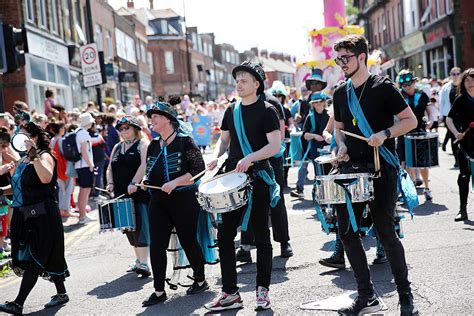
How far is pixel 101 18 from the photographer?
38.0 metres

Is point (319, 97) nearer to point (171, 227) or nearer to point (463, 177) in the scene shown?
point (463, 177)

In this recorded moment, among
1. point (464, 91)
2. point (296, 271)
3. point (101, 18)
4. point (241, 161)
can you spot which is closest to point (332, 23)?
point (464, 91)

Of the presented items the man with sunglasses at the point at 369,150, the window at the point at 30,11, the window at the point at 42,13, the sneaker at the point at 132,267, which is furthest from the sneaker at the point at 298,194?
the window at the point at 42,13

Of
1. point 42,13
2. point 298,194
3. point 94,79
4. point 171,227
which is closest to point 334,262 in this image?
point 171,227

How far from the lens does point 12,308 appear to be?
6.77 m

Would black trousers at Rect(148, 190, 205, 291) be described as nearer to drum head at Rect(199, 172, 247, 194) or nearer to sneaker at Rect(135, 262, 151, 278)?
drum head at Rect(199, 172, 247, 194)

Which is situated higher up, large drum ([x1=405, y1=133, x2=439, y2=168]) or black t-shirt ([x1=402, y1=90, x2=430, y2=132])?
black t-shirt ([x1=402, y1=90, x2=430, y2=132])

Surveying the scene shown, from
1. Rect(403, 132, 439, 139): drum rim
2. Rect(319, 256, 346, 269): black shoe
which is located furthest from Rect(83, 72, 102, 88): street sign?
Rect(319, 256, 346, 269): black shoe

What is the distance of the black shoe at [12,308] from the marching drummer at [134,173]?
160cm

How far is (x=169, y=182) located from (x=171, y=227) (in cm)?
45

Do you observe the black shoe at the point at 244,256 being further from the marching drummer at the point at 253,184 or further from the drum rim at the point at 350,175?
the drum rim at the point at 350,175

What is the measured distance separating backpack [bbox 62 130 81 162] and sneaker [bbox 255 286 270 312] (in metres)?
7.47

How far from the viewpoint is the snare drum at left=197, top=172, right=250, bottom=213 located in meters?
5.84

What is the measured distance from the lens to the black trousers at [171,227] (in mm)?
6820
